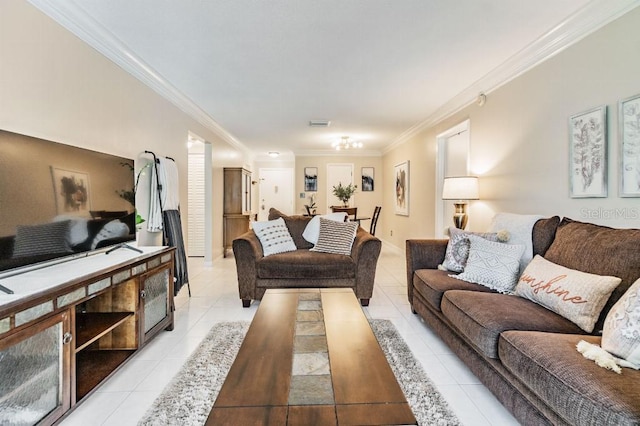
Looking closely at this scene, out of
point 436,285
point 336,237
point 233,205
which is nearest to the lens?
point 436,285

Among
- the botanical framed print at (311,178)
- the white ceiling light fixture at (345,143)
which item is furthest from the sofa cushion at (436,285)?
the botanical framed print at (311,178)

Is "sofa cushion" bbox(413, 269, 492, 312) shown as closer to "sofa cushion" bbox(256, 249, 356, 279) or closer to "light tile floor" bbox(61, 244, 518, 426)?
"light tile floor" bbox(61, 244, 518, 426)

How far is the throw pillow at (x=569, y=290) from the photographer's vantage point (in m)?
1.65

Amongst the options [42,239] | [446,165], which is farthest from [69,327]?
[446,165]

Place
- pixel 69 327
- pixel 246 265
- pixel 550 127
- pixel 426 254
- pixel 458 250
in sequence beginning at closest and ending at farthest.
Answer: pixel 69 327 < pixel 550 127 < pixel 458 250 < pixel 426 254 < pixel 246 265

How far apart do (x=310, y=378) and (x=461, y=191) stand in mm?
3077

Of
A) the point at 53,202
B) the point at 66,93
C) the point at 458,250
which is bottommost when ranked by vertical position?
the point at 458,250

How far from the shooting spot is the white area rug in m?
1.67

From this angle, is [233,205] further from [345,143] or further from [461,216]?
[461,216]

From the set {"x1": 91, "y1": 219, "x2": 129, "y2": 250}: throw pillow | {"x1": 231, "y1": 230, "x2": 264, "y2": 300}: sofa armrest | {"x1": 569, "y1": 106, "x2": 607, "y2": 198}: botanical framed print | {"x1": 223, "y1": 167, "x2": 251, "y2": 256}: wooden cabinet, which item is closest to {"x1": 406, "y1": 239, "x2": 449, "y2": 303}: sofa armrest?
{"x1": 569, "y1": 106, "x2": 607, "y2": 198}: botanical framed print

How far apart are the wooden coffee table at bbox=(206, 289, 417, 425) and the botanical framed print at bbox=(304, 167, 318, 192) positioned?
22.6ft

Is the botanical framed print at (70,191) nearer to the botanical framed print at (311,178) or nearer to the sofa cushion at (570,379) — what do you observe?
the sofa cushion at (570,379)

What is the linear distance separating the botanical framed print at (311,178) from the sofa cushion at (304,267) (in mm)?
5348

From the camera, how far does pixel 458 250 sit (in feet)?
9.41
